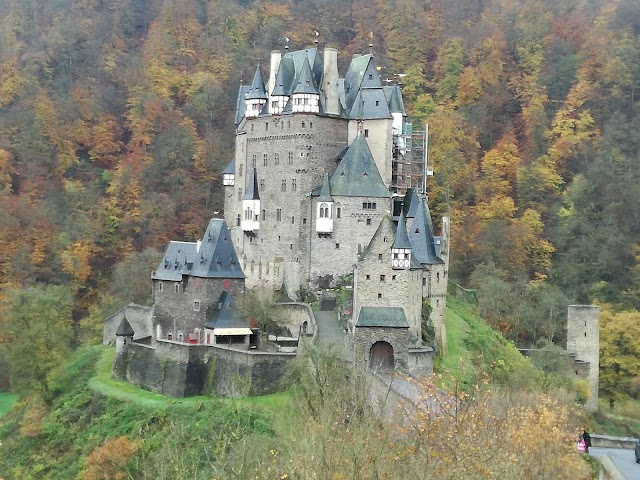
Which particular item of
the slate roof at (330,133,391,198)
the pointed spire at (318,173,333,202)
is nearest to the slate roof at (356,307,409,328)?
the slate roof at (330,133,391,198)

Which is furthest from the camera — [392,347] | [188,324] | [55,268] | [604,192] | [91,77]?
[91,77]

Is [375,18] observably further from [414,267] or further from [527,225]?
[414,267]

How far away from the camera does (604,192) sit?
69.1 metres

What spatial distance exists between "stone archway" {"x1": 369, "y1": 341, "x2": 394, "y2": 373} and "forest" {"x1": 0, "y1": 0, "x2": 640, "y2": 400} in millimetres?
16164

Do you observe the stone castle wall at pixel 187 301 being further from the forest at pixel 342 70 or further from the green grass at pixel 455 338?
the green grass at pixel 455 338

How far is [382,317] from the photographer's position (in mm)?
39594

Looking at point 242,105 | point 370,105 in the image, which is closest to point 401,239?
point 370,105

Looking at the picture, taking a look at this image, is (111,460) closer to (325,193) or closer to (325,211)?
(325,211)

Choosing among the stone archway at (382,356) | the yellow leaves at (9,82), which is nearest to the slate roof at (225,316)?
the stone archway at (382,356)

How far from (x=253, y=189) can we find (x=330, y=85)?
593cm

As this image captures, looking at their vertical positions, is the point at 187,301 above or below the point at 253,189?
below

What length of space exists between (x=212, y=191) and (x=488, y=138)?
2154cm

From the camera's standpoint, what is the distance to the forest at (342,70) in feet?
196

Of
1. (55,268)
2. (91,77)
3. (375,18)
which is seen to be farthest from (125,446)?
(375,18)
